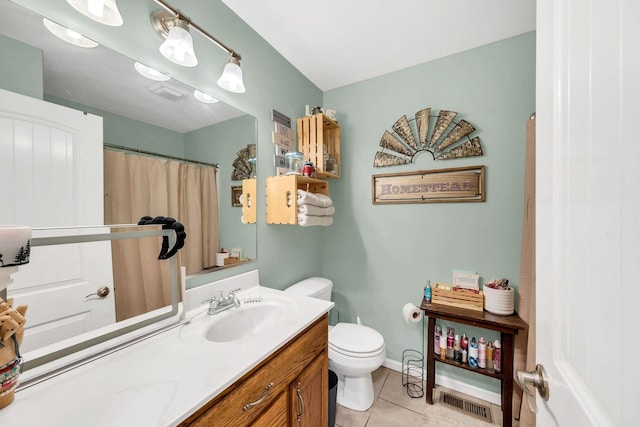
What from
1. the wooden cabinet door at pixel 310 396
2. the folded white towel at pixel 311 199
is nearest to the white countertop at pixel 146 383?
the wooden cabinet door at pixel 310 396

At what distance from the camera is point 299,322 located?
1.01 meters

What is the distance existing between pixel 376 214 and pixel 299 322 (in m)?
1.26

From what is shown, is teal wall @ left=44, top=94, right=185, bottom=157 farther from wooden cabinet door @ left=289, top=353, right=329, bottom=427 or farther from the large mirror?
wooden cabinet door @ left=289, top=353, right=329, bottom=427

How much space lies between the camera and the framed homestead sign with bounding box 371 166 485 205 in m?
1.68

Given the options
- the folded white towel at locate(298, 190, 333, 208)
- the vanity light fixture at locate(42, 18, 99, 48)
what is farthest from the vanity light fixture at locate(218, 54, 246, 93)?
the folded white towel at locate(298, 190, 333, 208)

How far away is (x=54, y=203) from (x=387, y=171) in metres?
1.92

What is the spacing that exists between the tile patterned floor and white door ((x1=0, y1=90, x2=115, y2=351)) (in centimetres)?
150

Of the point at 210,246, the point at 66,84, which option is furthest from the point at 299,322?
the point at 66,84

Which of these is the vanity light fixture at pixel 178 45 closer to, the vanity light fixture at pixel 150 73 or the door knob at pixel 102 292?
the vanity light fixture at pixel 150 73

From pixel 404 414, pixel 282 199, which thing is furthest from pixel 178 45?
pixel 404 414

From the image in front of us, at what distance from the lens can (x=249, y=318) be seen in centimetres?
122

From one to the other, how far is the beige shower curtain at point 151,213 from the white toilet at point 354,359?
2.67ft

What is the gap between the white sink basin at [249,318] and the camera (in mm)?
1077

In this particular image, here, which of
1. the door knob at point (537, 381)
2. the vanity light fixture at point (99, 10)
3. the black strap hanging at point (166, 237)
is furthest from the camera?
the black strap hanging at point (166, 237)
